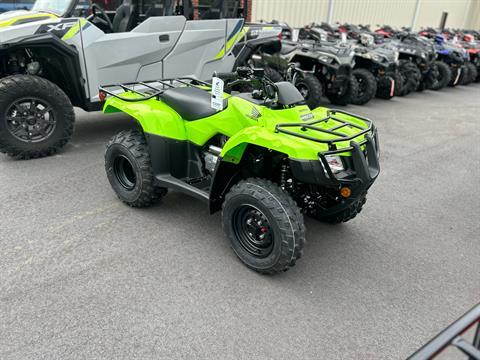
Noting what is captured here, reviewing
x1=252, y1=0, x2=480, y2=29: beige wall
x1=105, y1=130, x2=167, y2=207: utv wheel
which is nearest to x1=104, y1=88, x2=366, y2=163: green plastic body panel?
x1=105, y1=130, x2=167, y2=207: utv wheel

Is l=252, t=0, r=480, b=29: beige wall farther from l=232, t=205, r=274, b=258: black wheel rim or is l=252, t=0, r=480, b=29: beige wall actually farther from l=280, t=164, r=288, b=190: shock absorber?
l=232, t=205, r=274, b=258: black wheel rim

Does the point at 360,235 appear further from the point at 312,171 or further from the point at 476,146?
the point at 476,146

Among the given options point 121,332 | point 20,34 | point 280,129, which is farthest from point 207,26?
point 121,332

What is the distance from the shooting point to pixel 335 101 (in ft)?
28.8

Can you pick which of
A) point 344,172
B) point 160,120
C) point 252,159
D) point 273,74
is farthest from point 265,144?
point 273,74

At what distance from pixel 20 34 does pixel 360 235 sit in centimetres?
409

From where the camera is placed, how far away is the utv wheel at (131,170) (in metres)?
3.49

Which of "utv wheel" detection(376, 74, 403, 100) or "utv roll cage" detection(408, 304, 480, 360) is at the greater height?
"utv roll cage" detection(408, 304, 480, 360)

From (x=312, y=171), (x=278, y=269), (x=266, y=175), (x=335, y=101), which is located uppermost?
A: (x=312, y=171)

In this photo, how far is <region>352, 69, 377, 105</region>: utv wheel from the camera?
866 cm

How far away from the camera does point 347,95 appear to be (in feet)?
27.9

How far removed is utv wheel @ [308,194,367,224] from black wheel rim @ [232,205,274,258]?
0.74m

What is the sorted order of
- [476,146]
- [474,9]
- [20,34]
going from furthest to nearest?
[474,9], [476,146], [20,34]

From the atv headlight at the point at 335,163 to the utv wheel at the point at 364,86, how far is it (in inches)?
259
